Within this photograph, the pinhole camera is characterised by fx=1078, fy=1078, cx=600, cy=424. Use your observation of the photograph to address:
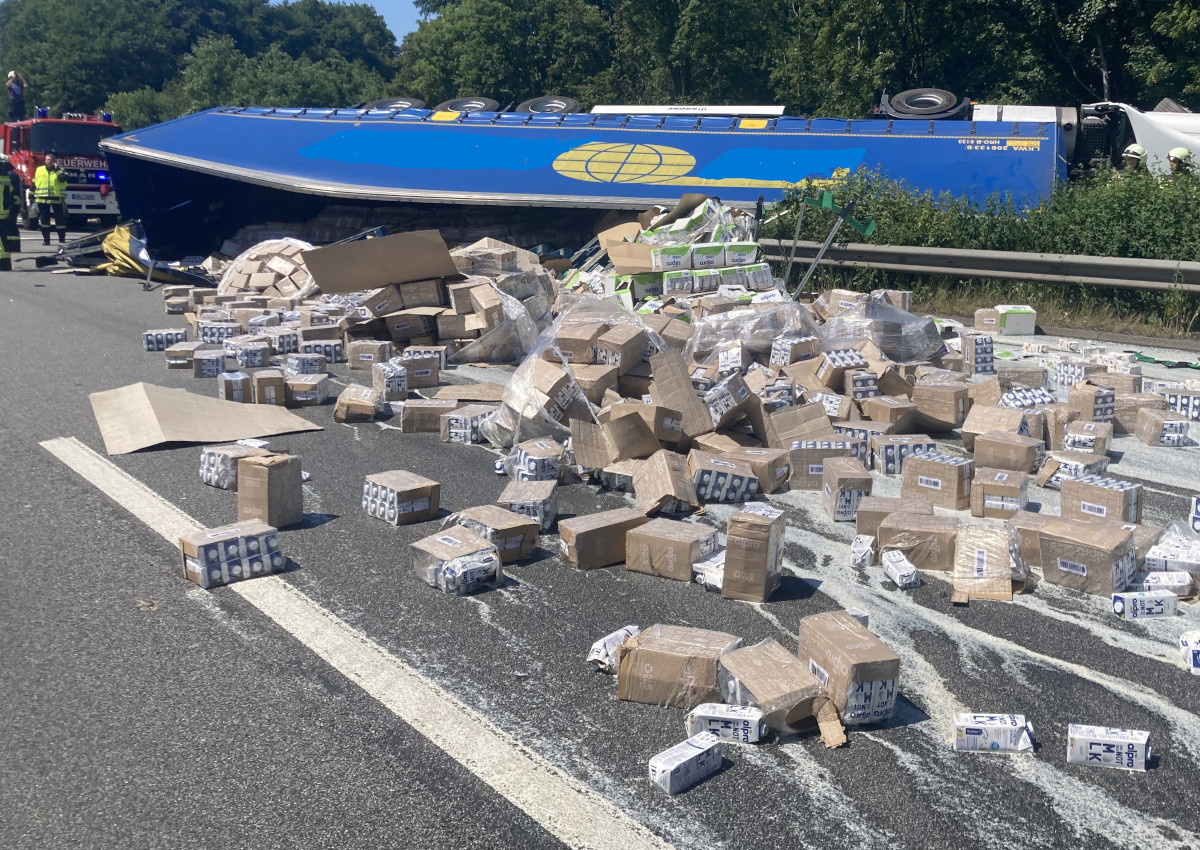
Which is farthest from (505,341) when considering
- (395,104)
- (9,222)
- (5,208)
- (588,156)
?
(9,222)

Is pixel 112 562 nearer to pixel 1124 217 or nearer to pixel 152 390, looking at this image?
pixel 152 390

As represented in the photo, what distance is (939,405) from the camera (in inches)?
303

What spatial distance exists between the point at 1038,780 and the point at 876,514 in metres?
Answer: 2.18

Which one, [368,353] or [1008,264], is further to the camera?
[1008,264]

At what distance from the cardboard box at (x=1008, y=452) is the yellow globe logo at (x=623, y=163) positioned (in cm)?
876

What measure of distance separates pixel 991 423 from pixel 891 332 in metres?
2.53

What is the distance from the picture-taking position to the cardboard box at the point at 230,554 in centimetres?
490

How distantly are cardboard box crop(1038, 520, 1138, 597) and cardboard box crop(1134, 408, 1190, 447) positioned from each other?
2.71 m

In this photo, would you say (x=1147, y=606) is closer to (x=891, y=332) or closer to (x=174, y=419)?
(x=891, y=332)

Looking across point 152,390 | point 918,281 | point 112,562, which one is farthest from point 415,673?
point 918,281

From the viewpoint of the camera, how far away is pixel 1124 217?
37.3 feet

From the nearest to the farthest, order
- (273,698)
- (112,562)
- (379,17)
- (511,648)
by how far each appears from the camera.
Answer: (273,698)
(511,648)
(112,562)
(379,17)

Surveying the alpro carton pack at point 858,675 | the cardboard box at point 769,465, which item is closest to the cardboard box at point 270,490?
the cardboard box at point 769,465

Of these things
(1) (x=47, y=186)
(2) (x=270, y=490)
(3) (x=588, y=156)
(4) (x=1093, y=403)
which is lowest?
(2) (x=270, y=490)
